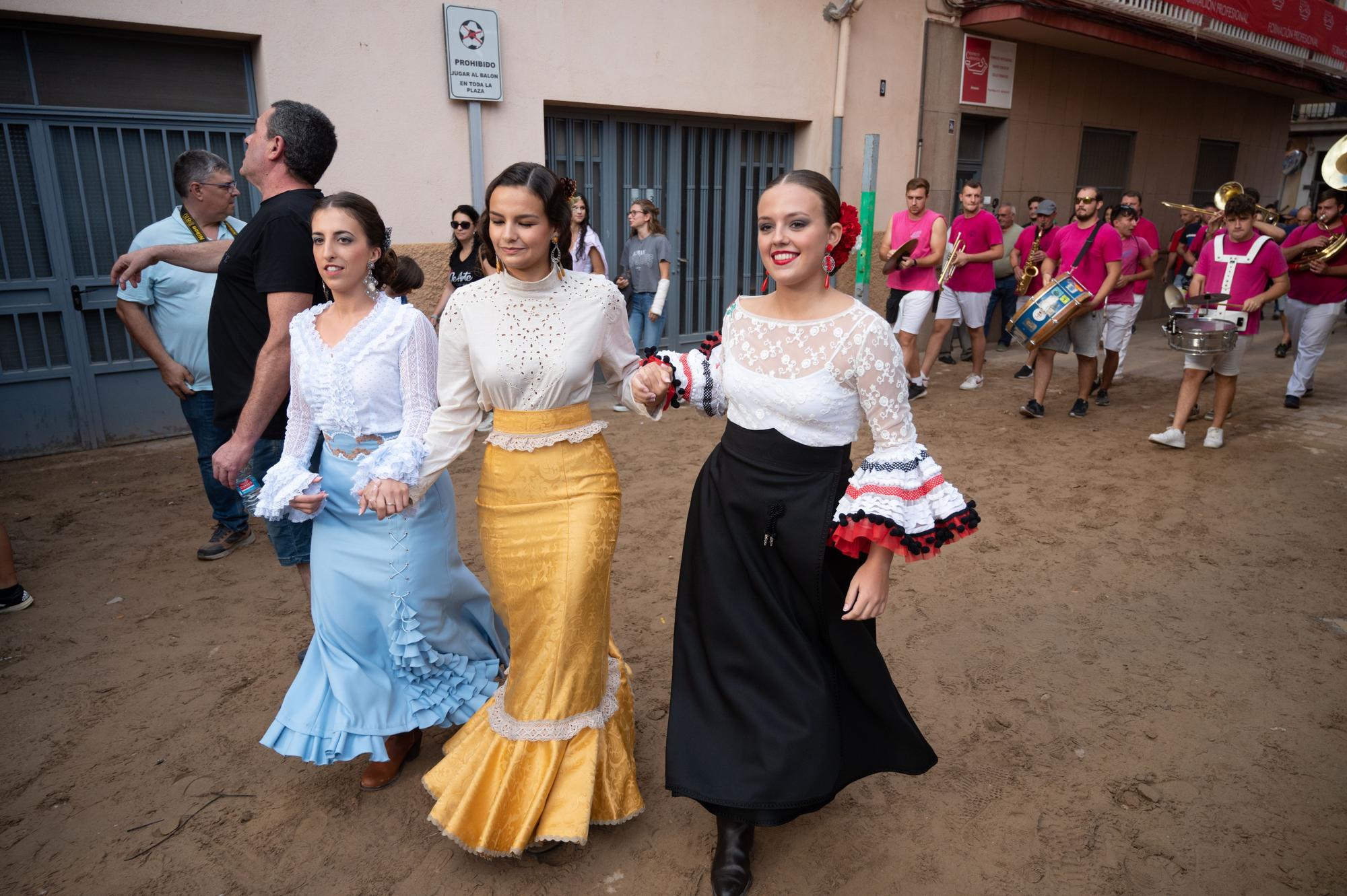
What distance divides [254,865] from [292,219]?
210cm

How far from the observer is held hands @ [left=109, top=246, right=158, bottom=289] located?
136 inches

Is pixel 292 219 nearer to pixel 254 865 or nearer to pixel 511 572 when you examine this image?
pixel 511 572

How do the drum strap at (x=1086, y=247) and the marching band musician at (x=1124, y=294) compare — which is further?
the marching band musician at (x=1124, y=294)

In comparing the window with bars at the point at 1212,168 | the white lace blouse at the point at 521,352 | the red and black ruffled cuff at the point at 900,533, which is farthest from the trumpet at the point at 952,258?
the window with bars at the point at 1212,168

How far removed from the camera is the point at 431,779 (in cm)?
270

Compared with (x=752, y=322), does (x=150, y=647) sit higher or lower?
lower

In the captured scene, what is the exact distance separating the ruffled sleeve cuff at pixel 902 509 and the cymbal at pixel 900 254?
585 cm

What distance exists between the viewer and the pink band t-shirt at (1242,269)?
6.47 meters

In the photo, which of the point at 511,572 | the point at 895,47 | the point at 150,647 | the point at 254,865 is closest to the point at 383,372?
the point at 511,572

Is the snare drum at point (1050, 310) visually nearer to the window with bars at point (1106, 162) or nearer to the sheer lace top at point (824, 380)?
the sheer lace top at point (824, 380)

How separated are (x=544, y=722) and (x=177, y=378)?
3368 millimetres

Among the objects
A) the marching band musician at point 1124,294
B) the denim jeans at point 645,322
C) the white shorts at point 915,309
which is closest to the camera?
the white shorts at point 915,309

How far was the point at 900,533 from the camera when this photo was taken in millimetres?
2172

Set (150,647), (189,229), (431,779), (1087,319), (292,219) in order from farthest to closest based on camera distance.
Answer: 1. (1087,319)
2. (189,229)
3. (150,647)
4. (292,219)
5. (431,779)
